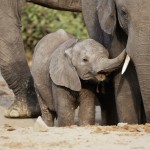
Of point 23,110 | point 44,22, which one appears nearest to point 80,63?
point 23,110

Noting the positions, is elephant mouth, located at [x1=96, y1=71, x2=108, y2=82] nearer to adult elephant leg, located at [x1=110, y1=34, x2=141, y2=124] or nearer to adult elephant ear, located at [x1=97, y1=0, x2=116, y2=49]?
adult elephant leg, located at [x1=110, y1=34, x2=141, y2=124]

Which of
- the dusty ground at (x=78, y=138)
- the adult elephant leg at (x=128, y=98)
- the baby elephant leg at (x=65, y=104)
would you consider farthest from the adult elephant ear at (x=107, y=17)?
the dusty ground at (x=78, y=138)

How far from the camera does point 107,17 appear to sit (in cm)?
1080

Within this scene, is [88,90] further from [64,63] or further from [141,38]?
[141,38]

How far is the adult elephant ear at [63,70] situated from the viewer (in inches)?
422

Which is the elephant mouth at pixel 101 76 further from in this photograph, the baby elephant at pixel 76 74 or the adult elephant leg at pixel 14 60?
the adult elephant leg at pixel 14 60

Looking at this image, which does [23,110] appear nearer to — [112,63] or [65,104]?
[65,104]

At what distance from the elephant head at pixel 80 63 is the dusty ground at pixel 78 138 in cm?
85

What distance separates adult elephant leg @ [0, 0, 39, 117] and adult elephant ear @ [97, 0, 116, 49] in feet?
6.20

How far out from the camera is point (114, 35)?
10906mm

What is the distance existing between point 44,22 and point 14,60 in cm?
743

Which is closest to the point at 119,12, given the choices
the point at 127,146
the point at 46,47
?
the point at 46,47

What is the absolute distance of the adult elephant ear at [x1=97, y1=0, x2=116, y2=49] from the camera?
10742mm

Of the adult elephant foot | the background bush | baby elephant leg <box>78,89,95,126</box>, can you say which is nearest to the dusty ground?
baby elephant leg <box>78,89,95,126</box>
